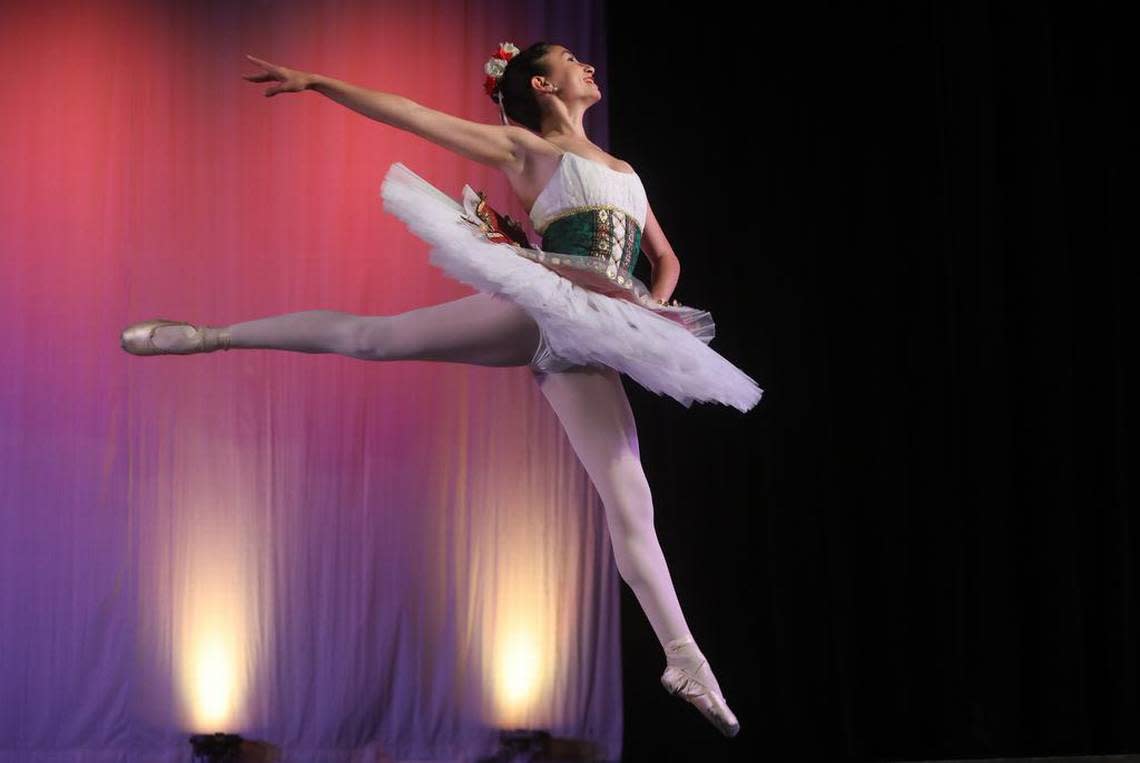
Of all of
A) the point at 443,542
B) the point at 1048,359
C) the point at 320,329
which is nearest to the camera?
the point at 320,329

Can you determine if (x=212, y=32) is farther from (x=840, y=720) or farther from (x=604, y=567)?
(x=840, y=720)

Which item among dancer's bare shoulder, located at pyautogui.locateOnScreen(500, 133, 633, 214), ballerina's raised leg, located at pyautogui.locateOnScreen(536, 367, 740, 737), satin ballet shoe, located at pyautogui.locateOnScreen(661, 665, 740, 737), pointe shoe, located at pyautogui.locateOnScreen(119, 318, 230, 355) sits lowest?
satin ballet shoe, located at pyautogui.locateOnScreen(661, 665, 740, 737)

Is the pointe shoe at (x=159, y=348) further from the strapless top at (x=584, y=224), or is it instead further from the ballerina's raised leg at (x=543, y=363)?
the strapless top at (x=584, y=224)

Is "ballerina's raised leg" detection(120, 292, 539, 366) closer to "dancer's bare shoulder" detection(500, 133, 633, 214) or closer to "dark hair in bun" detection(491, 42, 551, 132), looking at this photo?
"dancer's bare shoulder" detection(500, 133, 633, 214)

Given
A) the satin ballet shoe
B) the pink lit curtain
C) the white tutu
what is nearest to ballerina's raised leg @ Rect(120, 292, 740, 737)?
the satin ballet shoe

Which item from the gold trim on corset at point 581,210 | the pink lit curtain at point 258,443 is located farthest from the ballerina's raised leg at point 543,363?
the pink lit curtain at point 258,443

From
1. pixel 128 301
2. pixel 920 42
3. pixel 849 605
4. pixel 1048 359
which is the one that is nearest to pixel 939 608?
pixel 849 605

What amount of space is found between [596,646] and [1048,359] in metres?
1.85

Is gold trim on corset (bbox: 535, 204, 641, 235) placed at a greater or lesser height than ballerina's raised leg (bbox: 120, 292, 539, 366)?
greater

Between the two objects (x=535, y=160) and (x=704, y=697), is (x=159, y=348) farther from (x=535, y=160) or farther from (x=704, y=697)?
(x=704, y=697)

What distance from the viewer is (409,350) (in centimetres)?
260

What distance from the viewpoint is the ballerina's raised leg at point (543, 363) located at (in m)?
2.59

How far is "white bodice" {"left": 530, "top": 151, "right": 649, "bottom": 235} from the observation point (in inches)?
108

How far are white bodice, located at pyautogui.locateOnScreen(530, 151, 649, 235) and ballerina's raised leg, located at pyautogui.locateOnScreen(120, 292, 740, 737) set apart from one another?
28 cm
